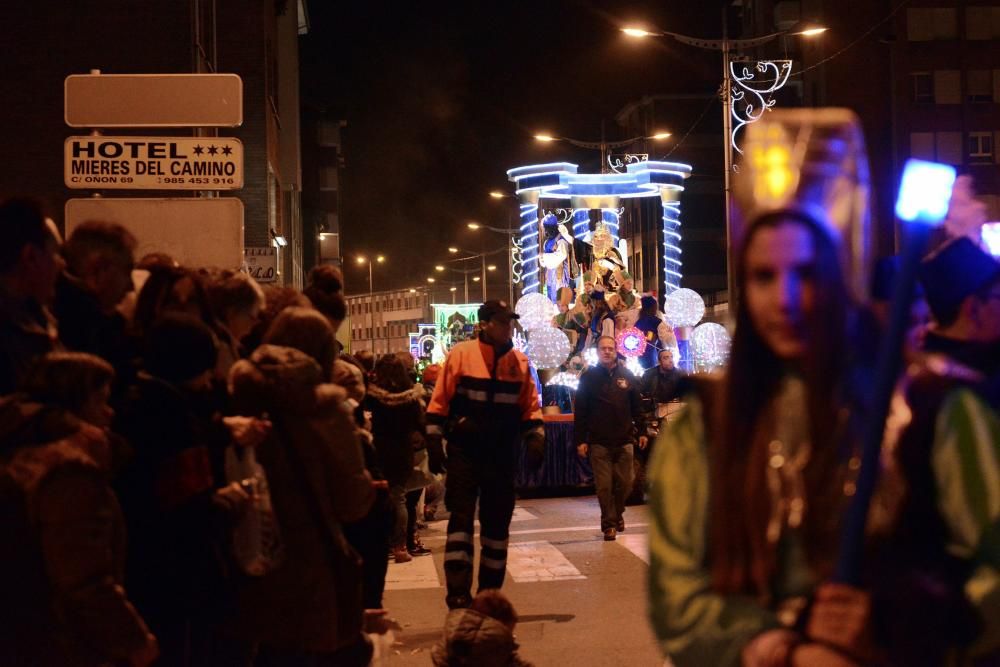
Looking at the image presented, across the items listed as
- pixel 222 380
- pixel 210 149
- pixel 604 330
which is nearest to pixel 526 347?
pixel 604 330

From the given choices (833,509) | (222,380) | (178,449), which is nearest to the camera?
(833,509)

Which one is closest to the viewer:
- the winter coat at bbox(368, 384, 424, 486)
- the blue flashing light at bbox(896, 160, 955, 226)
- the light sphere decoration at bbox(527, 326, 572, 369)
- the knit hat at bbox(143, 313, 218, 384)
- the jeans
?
the blue flashing light at bbox(896, 160, 955, 226)

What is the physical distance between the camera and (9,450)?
3.68m

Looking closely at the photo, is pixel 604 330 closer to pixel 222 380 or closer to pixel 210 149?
pixel 210 149

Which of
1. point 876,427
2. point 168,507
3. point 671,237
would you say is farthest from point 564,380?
point 876,427

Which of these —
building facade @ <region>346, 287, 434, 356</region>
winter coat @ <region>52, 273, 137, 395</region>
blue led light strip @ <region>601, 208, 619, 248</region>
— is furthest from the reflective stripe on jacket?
building facade @ <region>346, 287, 434, 356</region>

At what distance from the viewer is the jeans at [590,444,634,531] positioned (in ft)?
42.2

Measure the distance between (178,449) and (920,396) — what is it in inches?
110

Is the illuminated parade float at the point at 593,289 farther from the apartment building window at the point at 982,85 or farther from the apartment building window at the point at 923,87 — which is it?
the apartment building window at the point at 982,85

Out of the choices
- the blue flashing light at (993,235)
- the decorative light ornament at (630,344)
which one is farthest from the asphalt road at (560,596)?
the decorative light ornament at (630,344)

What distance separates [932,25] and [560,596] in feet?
221

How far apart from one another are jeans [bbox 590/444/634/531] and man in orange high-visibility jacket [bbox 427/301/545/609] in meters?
3.98

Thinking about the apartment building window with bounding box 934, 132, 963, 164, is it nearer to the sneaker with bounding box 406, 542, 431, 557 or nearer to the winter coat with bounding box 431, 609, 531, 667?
the sneaker with bounding box 406, 542, 431, 557

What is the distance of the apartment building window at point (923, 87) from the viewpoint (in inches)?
2766
